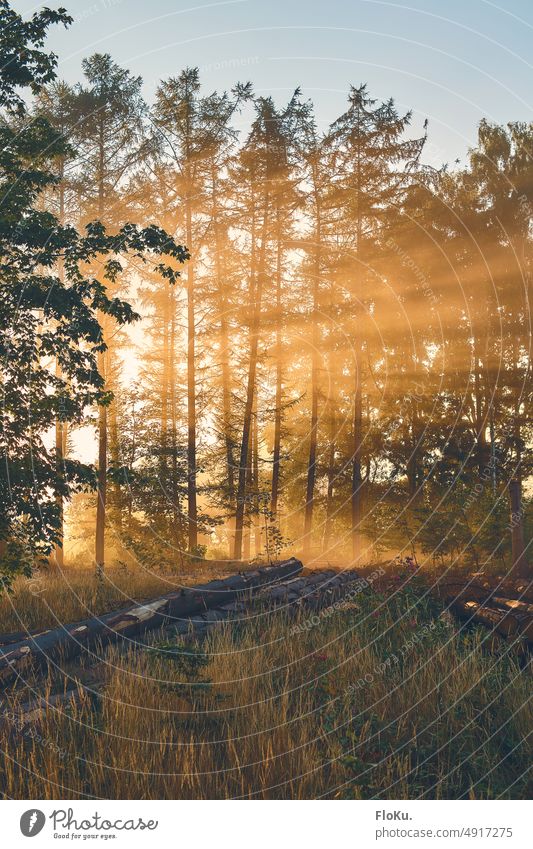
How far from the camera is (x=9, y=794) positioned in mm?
4430

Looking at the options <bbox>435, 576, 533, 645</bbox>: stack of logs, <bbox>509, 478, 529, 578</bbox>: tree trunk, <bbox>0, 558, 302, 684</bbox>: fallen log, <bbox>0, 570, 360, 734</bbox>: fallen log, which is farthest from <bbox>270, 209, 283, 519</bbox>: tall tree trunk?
<bbox>435, 576, 533, 645</bbox>: stack of logs

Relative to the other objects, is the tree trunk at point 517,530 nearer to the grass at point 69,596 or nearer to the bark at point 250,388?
the grass at point 69,596

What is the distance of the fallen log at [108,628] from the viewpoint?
6.88 meters

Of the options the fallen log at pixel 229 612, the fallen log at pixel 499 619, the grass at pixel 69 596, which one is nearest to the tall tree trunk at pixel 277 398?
the fallen log at pixel 229 612

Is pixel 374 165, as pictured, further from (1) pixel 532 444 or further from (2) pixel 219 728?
(2) pixel 219 728

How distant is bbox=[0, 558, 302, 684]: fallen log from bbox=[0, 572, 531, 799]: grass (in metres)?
0.57

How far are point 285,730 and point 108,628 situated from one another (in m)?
3.82

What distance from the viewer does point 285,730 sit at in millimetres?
5242

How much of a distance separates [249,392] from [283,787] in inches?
779

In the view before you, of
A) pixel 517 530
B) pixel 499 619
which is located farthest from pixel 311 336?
pixel 499 619

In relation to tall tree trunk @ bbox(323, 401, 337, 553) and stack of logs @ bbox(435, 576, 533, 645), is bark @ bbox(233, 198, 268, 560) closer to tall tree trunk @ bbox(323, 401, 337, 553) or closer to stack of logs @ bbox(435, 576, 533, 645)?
tall tree trunk @ bbox(323, 401, 337, 553)

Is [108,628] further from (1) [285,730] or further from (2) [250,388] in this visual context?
(2) [250,388]

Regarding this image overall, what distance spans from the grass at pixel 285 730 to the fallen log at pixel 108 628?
57 centimetres

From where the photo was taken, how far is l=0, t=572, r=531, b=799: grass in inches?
178
